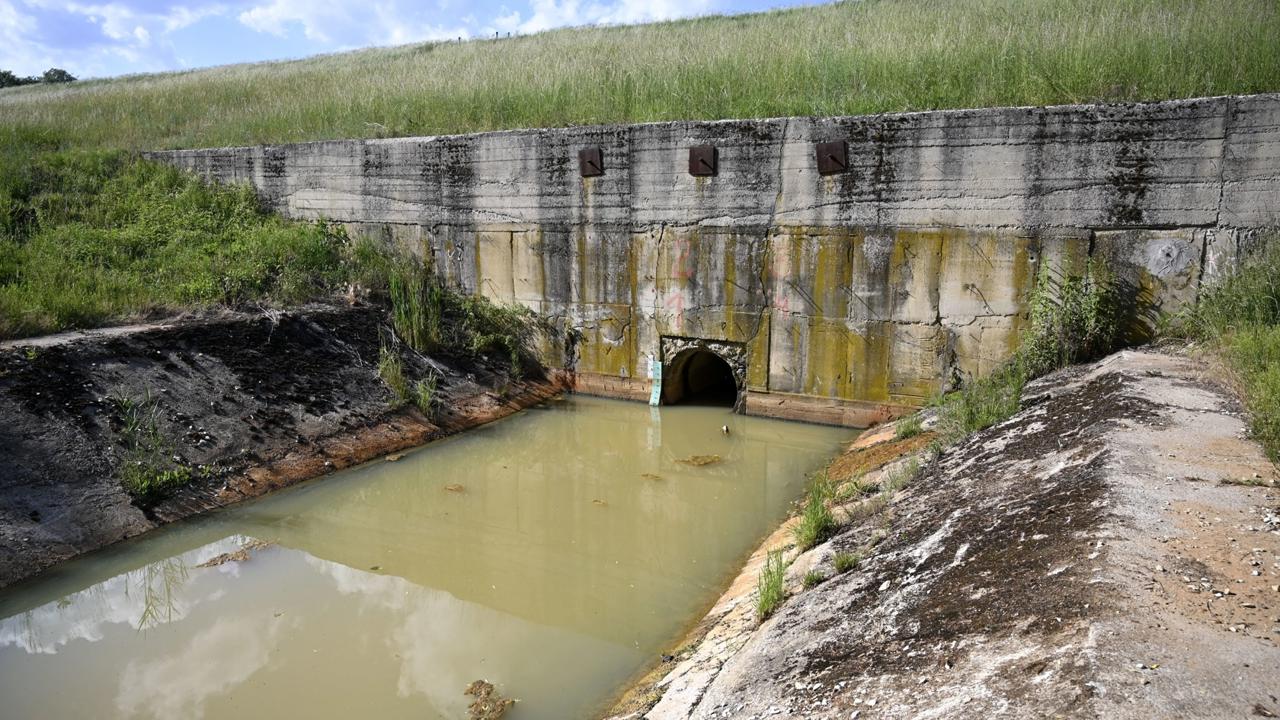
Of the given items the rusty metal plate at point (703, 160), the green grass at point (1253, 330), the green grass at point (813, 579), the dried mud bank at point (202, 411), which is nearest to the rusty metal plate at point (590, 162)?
the rusty metal plate at point (703, 160)

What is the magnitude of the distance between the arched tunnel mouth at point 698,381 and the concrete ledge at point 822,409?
49 centimetres

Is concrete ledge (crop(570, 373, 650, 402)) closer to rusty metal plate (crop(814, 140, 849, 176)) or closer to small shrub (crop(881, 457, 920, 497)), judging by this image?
rusty metal plate (crop(814, 140, 849, 176))

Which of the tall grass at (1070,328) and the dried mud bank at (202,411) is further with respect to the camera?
the tall grass at (1070,328)

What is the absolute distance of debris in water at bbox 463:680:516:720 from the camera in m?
3.99

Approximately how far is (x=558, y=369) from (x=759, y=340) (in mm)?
2717

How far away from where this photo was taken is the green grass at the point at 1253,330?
13.4 ft

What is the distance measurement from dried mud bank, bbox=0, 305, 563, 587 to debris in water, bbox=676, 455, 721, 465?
2546mm

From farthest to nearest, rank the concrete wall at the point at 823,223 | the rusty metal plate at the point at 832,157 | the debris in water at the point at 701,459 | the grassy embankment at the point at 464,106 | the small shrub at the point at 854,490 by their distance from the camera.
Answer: the rusty metal plate at the point at 832,157 → the debris in water at the point at 701,459 → the grassy embankment at the point at 464,106 → the concrete wall at the point at 823,223 → the small shrub at the point at 854,490

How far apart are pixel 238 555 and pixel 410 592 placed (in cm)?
145

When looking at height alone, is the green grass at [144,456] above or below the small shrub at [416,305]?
below

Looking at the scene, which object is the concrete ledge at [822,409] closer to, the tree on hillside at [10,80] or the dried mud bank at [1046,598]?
the dried mud bank at [1046,598]

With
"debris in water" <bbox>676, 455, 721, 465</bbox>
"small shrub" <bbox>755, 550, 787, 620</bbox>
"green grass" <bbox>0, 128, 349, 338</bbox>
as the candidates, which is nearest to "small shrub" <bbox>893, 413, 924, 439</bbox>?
"debris in water" <bbox>676, 455, 721, 465</bbox>

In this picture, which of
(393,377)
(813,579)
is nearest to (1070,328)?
(813,579)

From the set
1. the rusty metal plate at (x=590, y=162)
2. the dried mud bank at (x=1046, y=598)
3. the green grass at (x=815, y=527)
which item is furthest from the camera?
the rusty metal plate at (x=590, y=162)
